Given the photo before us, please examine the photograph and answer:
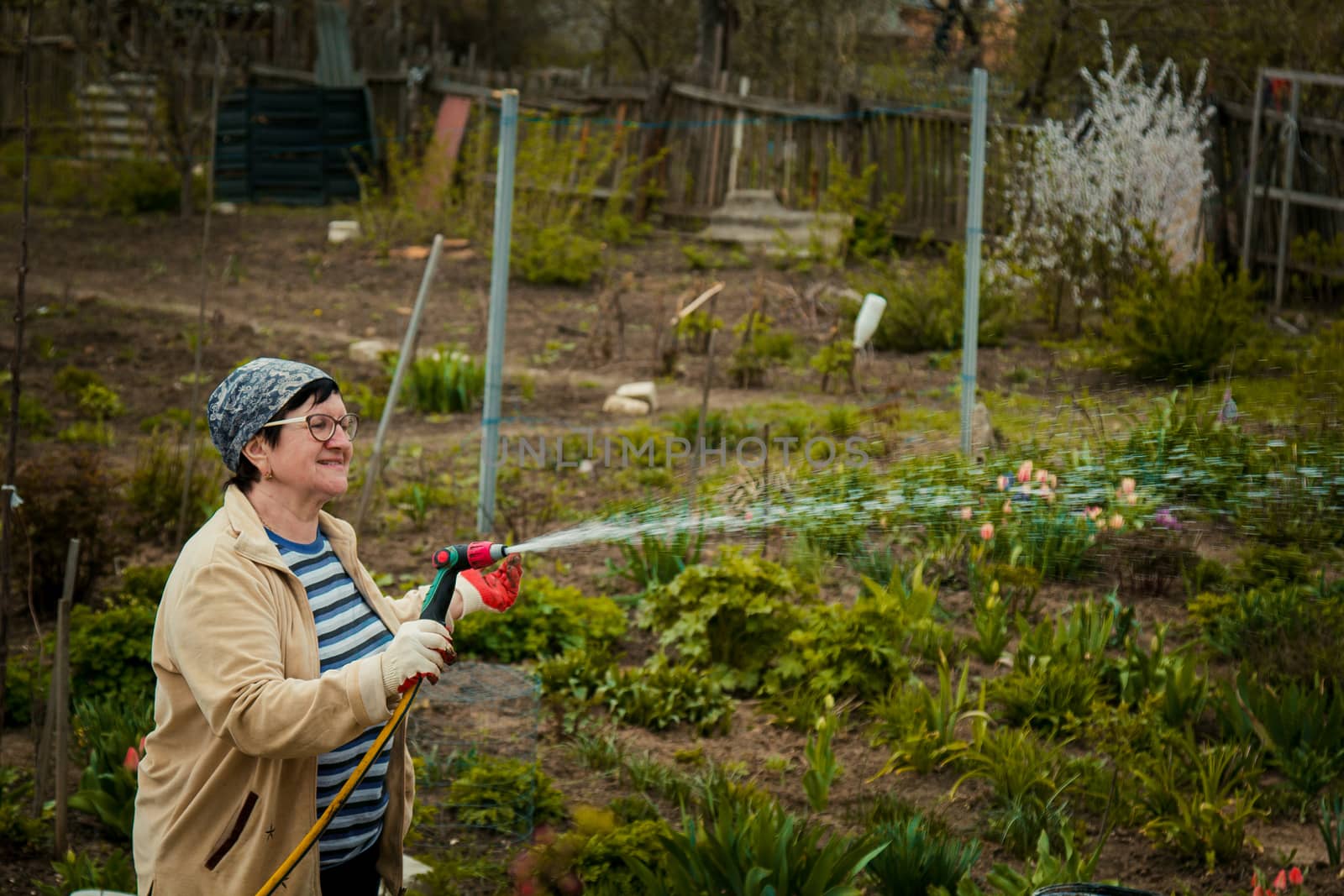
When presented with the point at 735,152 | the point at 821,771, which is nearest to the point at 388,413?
the point at 821,771

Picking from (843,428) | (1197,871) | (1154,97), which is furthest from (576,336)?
(1197,871)

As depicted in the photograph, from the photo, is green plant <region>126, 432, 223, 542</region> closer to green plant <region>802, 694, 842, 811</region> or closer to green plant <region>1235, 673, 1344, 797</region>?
green plant <region>802, 694, 842, 811</region>

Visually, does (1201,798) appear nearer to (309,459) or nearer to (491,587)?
(491,587)

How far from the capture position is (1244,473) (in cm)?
538

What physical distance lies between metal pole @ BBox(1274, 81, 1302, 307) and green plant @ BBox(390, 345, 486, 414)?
7.46 metres

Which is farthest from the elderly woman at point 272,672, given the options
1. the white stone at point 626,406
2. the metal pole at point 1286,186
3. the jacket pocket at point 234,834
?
the metal pole at point 1286,186

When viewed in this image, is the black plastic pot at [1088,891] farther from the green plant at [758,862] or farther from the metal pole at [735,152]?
the metal pole at [735,152]

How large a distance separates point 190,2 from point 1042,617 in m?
17.0

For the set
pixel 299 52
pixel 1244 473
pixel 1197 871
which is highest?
pixel 299 52

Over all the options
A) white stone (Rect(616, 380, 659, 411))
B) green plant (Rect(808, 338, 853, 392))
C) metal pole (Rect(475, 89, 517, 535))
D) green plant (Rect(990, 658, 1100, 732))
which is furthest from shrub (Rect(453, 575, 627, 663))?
green plant (Rect(808, 338, 853, 392))

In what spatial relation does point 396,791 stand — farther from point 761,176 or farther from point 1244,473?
point 761,176

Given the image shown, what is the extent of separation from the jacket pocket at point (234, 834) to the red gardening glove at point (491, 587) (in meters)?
0.65

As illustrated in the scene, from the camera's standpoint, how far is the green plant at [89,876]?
363cm

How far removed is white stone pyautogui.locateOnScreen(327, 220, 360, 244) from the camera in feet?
52.7
